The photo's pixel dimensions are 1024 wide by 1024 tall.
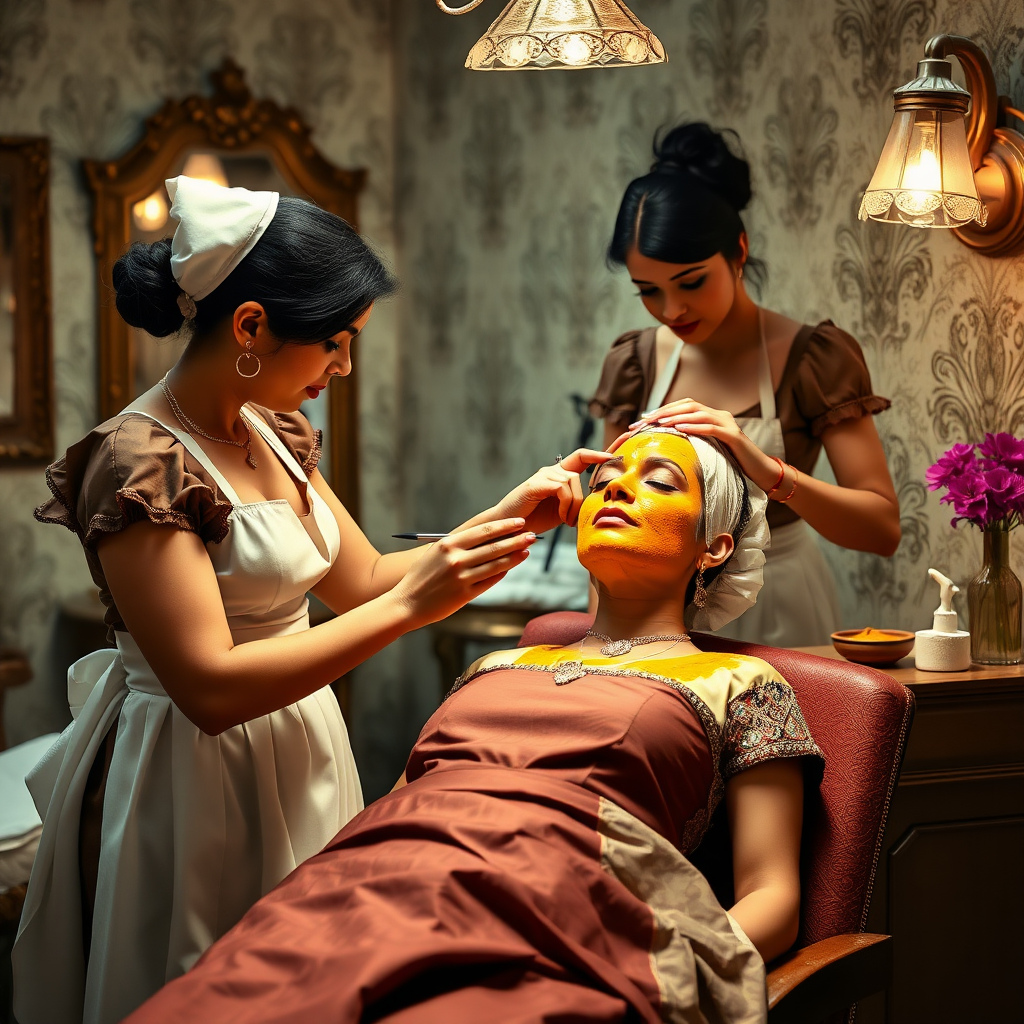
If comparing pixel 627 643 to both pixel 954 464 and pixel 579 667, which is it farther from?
pixel 954 464

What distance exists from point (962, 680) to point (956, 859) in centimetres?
31

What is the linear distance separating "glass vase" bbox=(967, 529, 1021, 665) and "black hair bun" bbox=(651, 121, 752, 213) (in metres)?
0.80

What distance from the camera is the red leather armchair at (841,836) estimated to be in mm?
1474

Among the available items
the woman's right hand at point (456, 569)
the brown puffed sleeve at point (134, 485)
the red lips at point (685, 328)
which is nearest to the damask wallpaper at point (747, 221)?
the red lips at point (685, 328)

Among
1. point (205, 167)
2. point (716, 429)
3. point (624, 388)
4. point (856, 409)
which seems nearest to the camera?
point (716, 429)

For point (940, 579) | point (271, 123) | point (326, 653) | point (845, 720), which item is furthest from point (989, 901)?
point (271, 123)

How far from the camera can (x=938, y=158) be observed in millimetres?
2127

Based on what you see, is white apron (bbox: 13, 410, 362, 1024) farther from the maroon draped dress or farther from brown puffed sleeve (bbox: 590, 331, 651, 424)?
brown puffed sleeve (bbox: 590, 331, 651, 424)

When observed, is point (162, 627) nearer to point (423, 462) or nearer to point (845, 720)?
point (845, 720)

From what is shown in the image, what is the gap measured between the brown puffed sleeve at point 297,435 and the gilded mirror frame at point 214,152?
6.31 feet

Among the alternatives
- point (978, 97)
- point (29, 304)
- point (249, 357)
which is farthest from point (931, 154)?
point (29, 304)

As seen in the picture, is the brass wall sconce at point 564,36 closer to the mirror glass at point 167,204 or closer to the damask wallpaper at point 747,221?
the damask wallpaper at point 747,221

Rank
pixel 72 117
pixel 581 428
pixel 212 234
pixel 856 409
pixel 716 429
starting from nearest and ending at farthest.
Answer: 1. pixel 212 234
2. pixel 716 429
3. pixel 856 409
4. pixel 581 428
5. pixel 72 117

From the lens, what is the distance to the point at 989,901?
2.11 m
